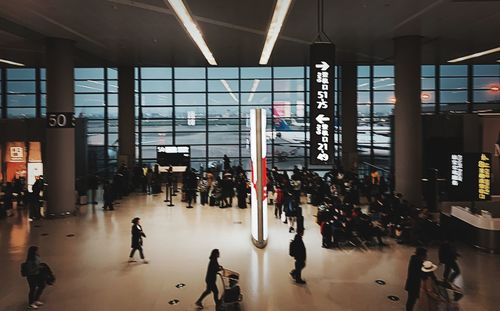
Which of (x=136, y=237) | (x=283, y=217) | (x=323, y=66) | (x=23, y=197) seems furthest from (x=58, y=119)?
(x=323, y=66)

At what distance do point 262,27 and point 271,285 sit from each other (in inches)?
315

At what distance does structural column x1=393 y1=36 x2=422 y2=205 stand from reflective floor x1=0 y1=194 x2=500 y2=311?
4.19 meters

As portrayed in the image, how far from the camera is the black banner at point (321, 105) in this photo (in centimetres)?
728

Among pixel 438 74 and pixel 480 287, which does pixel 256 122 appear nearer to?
pixel 480 287

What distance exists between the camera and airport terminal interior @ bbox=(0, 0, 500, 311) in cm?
774

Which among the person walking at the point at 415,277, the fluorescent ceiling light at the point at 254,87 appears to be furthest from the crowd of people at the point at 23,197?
the person walking at the point at 415,277

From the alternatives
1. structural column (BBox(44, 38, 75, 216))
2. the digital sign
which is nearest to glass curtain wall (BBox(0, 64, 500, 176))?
structural column (BBox(44, 38, 75, 216))

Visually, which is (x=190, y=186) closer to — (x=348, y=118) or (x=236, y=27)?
(x=236, y=27)

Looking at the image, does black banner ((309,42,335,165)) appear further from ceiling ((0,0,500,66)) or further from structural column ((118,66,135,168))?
structural column ((118,66,135,168))

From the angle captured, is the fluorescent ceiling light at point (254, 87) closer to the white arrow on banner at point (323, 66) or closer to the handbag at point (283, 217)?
the handbag at point (283, 217)

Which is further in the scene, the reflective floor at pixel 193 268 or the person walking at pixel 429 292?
the reflective floor at pixel 193 268

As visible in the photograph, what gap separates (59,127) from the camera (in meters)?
14.2

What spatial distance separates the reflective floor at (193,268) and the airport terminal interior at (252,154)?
2.4 inches

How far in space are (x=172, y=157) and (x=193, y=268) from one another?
12.0 meters
